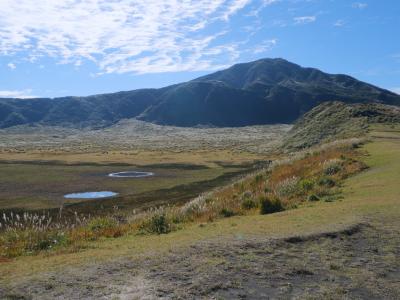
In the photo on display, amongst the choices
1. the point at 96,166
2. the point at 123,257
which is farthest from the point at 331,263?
Answer: the point at 96,166

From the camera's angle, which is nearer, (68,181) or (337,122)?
(68,181)

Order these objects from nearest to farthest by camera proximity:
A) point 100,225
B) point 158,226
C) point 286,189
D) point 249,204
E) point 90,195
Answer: point 158,226 → point 100,225 → point 249,204 → point 286,189 → point 90,195

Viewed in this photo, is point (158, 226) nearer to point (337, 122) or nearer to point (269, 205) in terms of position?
point (269, 205)

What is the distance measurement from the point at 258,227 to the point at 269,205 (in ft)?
14.3

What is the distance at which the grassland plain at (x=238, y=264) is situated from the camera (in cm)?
908

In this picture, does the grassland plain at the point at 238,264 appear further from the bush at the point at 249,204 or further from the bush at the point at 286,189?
the bush at the point at 286,189

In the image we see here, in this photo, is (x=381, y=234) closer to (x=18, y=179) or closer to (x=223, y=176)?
(x=223, y=176)

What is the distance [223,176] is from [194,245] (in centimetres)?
3814

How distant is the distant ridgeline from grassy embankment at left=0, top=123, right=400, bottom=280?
53019 millimetres

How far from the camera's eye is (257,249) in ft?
37.7

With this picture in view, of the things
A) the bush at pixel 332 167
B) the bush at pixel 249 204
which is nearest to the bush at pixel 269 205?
the bush at pixel 249 204

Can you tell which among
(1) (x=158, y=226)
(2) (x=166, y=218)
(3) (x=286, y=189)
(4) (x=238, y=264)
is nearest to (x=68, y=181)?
(3) (x=286, y=189)

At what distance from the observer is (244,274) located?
988cm

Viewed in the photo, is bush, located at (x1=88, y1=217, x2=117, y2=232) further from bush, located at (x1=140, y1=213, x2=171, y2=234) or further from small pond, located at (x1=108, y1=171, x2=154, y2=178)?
small pond, located at (x1=108, y1=171, x2=154, y2=178)
